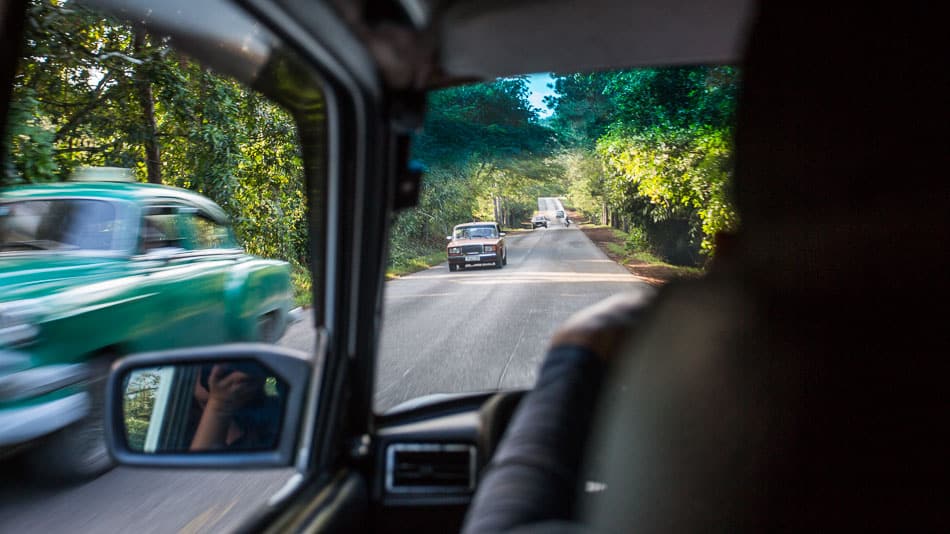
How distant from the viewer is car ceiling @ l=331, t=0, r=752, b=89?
1648mm

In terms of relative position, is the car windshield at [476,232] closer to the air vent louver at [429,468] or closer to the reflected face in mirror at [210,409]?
the air vent louver at [429,468]

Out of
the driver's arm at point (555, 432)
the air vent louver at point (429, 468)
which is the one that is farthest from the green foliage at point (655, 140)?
the air vent louver at point (429, 468)

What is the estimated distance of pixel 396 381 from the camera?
250 centimetres

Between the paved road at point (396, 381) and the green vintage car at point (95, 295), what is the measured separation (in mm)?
159

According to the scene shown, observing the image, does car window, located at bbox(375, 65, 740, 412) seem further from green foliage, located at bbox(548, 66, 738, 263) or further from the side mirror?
the side mirror

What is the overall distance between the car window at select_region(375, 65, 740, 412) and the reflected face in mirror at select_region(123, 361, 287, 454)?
33 centimetres

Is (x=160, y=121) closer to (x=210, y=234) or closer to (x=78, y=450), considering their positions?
(x=210, y=234)

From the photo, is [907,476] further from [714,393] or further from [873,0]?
[873,0]

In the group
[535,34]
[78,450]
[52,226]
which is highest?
[535,34]

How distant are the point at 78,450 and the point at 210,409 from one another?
5.16 ft

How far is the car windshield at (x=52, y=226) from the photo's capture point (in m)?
3.26

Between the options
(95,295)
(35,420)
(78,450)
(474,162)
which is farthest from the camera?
(95,295)

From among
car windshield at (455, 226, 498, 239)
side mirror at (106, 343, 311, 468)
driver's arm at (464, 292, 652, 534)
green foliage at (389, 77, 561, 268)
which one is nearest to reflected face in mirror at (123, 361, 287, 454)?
side mirror at (106, 343, 311, 468)

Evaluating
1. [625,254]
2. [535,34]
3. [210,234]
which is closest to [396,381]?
[625,254]
